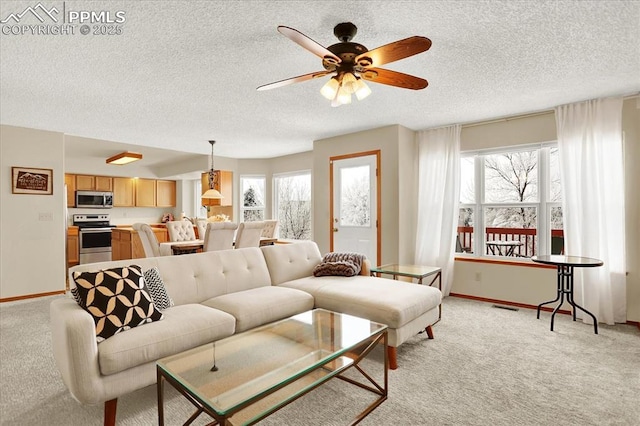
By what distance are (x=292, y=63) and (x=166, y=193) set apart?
7422mm

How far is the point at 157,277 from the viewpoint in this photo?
2.51m

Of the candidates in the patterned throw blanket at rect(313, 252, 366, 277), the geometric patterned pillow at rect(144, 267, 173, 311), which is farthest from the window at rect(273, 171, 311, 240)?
the geometric patterned pillow at rect(144, 267, 173, 311)

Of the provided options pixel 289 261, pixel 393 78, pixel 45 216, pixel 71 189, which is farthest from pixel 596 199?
pixel 71 189

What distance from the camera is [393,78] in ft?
7.64

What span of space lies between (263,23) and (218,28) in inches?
12.2

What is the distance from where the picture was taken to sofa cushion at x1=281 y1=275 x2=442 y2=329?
8.29ft

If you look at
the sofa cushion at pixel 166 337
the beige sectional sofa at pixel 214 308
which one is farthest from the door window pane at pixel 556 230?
the sofa cushion at pixel 166 337

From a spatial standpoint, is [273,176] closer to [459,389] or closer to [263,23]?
[263,23]

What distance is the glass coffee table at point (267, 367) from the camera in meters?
1.41

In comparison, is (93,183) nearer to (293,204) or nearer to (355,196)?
(293,204)

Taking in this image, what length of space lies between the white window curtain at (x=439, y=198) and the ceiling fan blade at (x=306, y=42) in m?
3.03

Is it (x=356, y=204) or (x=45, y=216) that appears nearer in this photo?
(x=45, y=216)

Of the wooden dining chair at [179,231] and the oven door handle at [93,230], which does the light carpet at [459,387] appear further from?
the oven door handle at [93,230]

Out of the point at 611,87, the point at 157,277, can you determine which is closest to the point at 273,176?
the point at 157,277
